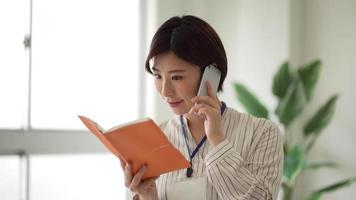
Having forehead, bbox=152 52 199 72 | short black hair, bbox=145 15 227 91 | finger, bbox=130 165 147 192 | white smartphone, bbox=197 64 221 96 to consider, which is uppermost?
short black hair, bbox=145 15 227 91

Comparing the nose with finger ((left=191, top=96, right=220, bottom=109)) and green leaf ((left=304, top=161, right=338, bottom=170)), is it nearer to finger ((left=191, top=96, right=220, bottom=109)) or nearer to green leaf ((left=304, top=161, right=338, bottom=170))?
finger ((left=191, top=96, right=220, bottom=109))

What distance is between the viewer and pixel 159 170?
1.21 m

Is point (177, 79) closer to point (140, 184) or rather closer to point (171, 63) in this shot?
point (171, 63)

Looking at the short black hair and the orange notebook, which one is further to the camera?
the short black hair

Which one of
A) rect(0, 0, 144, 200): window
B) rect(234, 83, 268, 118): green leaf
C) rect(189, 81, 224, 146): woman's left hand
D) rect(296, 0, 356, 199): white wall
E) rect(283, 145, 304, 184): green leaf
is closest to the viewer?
rect(189, 81, 224, 146): woman's left hand

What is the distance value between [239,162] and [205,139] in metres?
0.19

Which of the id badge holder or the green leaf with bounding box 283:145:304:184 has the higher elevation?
the id badge holder

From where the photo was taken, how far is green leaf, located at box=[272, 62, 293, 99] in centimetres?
284

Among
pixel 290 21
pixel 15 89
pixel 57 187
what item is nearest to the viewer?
pixel 15 89

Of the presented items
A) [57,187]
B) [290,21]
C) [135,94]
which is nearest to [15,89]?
[57,187]

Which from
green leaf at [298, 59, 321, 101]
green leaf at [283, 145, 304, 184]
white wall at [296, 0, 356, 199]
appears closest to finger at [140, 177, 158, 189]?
green leaf at [283, 145, 304, 184]

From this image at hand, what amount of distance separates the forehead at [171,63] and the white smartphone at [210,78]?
32 millimetres

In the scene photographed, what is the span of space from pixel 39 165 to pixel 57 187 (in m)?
0.19

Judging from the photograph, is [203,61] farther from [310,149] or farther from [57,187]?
[310,149]
